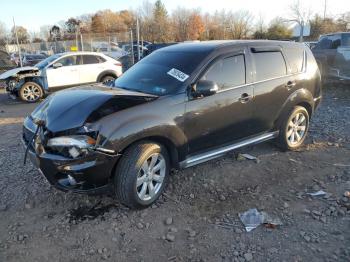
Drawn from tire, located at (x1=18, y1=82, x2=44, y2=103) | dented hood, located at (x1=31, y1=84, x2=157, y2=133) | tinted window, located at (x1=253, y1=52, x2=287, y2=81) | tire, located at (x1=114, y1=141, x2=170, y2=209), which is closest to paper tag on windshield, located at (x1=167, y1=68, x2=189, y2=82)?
dented hood, located at (x1=31, y1=84, x2=157, y2=133)

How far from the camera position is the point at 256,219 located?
3.71 meters

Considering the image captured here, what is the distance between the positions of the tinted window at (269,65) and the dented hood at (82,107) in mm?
1763

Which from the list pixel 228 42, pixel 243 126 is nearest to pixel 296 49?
pixel 228 42

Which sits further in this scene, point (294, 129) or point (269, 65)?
point (294, 129)

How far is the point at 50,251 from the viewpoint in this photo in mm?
3260

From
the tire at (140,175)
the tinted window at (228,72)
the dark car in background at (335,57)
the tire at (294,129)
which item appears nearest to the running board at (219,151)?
the tire at (294,129)

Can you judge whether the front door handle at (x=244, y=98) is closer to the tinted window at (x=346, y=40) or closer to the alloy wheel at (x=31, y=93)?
the tinted window at (x=346, y=40)

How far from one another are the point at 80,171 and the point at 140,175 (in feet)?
2.27

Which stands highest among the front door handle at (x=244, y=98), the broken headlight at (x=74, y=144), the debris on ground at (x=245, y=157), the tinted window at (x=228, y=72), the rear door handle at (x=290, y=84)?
the tinted window at (x=228, y=72)

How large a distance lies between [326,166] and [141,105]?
3.03m

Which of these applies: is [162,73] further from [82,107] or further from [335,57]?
[335,57]

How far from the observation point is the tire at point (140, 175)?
3607mm

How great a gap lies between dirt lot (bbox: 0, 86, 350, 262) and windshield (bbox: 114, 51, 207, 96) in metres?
1.27

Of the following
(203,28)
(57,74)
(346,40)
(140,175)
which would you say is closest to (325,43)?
(346,40)
